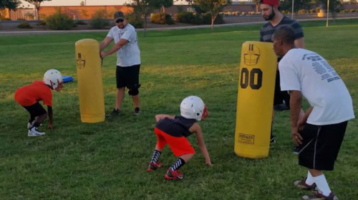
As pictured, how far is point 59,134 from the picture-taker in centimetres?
678

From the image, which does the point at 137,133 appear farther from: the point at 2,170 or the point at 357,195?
the point at 357,195

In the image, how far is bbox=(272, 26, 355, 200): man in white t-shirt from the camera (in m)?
3.83

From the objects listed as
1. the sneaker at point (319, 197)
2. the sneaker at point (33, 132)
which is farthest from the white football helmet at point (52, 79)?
the sneaker at point (319, 197)

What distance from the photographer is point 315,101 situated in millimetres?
3861

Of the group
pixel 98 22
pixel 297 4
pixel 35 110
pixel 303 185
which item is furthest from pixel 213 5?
pixel 303 185

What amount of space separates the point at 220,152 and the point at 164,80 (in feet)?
20.8

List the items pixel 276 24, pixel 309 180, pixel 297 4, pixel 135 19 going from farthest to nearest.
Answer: pixel 297 4
pixel 135 19
pixel 276 24
pixel 309 180

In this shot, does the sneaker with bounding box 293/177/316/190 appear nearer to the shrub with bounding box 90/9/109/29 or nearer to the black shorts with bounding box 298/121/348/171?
the black shorts with bounding box 298/121/348/171

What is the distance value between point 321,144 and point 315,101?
42cm

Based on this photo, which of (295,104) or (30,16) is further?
(30,16)

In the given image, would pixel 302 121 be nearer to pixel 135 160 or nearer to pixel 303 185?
pixel 303 185

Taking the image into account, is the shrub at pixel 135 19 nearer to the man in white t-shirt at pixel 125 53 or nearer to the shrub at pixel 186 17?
the shrub at pixel 186 17

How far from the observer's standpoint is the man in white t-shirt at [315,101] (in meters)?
3.83

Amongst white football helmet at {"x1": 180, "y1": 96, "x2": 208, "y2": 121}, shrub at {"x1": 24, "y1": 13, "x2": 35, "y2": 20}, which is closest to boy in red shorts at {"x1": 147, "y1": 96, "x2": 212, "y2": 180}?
white football helmet at {"x1": 180, "y1": 96, "x2": 208, "y2": 121}
